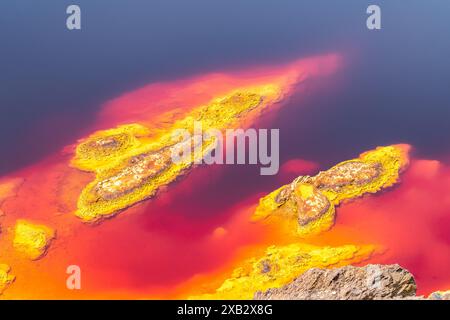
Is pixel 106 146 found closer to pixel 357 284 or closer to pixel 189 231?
pixel 189 231

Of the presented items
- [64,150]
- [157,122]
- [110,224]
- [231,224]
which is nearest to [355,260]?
[231,224]

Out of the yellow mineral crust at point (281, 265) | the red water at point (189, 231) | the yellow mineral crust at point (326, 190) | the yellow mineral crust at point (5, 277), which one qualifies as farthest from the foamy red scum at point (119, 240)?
the yellow mineral crust at point (326, 190)

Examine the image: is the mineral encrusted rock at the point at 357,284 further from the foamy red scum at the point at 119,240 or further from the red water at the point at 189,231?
the foamy red scum at the point at 119,240

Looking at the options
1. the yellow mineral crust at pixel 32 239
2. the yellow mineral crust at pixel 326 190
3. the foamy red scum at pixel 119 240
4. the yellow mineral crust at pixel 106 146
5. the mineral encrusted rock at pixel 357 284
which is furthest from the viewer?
the yellow mineral crust at pixel 106 146

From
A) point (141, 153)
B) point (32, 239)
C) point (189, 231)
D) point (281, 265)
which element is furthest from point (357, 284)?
point (141, 153)

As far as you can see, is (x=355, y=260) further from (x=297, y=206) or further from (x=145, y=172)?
(x=145, y=172)

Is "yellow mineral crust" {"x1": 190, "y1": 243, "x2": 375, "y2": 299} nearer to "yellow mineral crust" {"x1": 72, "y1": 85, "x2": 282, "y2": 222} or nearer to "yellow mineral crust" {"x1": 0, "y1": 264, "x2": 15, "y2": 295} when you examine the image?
"yellow mineral crust" {"x1": 72, "y1": 85, "x2": 282, "y2": 222}
